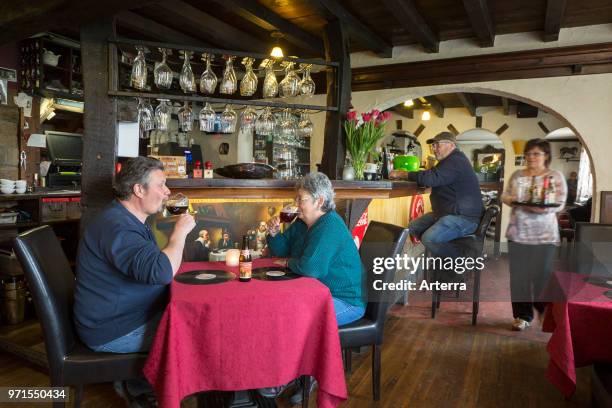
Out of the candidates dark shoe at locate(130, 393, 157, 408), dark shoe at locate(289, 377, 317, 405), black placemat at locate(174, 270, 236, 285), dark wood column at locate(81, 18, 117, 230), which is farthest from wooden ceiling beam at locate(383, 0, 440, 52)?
dark shoe at locate(130, 393, 157, 408)

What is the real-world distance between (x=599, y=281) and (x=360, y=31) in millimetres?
3299

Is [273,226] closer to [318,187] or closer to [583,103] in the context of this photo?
[318,187]

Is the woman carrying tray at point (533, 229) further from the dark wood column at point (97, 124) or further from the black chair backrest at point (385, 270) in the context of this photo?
the dark wood column at point (97, 124)

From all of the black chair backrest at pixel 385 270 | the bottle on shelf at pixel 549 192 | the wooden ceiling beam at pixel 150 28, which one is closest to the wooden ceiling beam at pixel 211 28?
the wooden ceiling beam at pixel 150 28

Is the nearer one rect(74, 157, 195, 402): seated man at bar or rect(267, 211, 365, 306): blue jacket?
rect(74, 157, 195, 402): seated man at bar

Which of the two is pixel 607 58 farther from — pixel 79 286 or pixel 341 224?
pixel 79 286

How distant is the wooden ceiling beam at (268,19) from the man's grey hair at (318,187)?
6.47 ft

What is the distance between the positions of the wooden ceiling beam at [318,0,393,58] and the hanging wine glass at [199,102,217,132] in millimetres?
1301

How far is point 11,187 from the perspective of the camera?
3.86m

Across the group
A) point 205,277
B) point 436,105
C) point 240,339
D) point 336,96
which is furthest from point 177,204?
point 436,105

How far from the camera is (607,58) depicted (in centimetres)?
452

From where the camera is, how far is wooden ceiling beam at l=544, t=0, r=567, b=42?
3.81 m

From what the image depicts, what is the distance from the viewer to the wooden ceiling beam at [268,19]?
3.66m

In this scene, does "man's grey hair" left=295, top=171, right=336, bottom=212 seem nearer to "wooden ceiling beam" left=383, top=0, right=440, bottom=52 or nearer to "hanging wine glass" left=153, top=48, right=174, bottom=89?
"hanging wine glass" left=153, top=48, right=174, bottom=89
